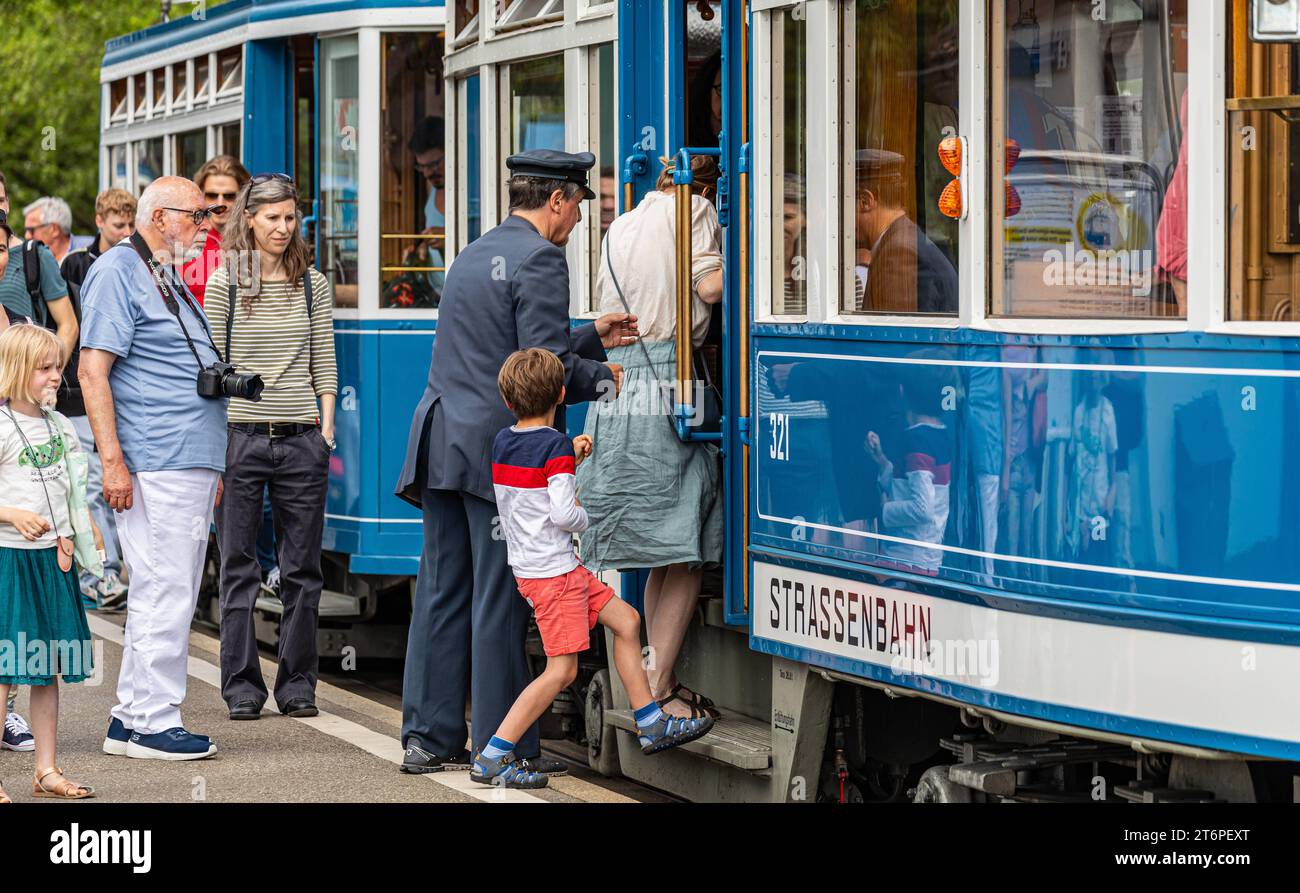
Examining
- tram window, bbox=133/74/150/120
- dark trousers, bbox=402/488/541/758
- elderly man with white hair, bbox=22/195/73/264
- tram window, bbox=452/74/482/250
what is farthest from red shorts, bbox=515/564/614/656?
tram window, bbox=133/74/150/120

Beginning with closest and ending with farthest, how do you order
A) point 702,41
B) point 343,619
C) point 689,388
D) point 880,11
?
point 880,11 < point 689,388 < point 702,41 < point 343,619

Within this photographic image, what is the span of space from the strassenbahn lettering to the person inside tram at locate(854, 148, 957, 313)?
2.58 feet

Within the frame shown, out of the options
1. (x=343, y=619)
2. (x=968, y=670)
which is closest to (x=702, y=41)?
(x=968, y=670)

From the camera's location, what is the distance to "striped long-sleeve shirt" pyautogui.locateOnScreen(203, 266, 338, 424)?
8.30 metres

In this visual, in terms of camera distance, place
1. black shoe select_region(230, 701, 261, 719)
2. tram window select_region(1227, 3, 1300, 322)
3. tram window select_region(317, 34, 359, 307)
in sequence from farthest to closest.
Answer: tram window select_region(317, 34, 359, 307) → black shoe select_region(230, 701, 261, 719) → tram window select_region(1227, 3, 1300, 322)

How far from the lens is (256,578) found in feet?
27.5

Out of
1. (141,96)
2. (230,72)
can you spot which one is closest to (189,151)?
(230,72)

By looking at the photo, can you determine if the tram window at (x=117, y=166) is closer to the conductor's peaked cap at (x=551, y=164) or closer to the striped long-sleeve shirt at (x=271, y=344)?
the striped long-sleeve shirt at (x=271, y=344)

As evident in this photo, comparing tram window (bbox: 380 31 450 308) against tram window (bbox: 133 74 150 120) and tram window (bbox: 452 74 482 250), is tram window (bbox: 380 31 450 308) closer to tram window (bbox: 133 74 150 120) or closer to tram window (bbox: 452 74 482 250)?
tram window (bbox: 452 74 482 250)

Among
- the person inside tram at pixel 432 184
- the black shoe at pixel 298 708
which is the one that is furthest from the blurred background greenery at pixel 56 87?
the black shoe at pixel 298 708

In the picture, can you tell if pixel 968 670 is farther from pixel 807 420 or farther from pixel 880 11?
pixel 880 11

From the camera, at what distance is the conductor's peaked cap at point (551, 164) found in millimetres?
6637

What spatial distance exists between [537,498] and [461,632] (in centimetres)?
74
